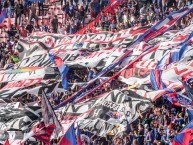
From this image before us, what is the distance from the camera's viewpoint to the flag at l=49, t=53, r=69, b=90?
101 feet

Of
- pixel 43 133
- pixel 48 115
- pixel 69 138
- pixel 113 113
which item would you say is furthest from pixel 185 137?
pixel 43 133

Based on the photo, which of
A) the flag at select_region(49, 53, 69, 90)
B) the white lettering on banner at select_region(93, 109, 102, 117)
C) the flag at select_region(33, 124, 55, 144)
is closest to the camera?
the white lettering on banner at select_region(93, 109, 102, 117)

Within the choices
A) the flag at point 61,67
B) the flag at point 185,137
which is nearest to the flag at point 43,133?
the flag at point 61,67

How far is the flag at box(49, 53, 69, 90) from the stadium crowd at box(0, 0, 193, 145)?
93 centimetres

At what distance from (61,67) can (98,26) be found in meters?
7.34

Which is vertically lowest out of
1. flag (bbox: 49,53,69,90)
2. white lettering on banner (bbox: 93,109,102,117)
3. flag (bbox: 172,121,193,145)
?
white lettering on banner (bbox: 93,109,102,117)

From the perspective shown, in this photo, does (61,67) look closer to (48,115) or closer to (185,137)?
(48,115)

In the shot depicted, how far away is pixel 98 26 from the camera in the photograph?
1516 inches

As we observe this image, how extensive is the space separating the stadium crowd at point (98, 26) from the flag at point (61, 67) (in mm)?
930

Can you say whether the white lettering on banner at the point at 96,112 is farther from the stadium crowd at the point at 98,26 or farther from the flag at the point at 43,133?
the flag at the point at 43,133

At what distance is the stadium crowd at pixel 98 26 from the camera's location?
2756cm

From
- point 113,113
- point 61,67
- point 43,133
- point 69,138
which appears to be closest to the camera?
point 69,138

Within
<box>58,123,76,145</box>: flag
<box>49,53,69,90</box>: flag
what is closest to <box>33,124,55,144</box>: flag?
<box>58,123,76,145</box>: flag

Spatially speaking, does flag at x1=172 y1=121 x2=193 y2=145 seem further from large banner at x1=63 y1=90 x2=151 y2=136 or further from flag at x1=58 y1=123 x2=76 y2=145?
large banner at x1=63 y1=90 x2=151 y2=136
